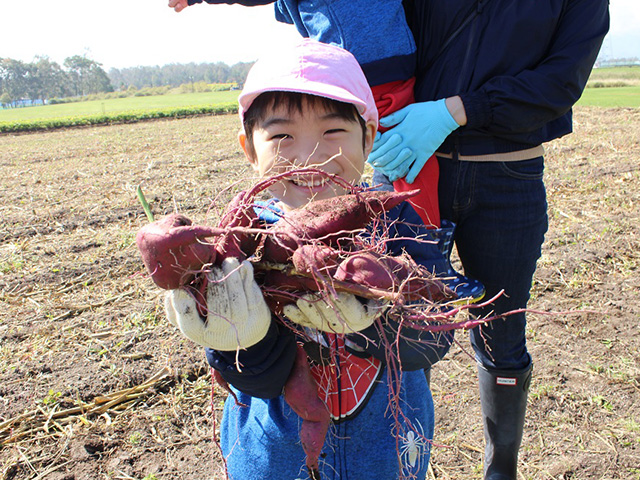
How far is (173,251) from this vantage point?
893 millimetres

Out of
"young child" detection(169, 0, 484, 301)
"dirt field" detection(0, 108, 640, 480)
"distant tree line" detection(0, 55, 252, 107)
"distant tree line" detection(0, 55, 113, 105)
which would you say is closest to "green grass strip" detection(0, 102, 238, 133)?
"dirt field" detection(0, 108, 640, 480)

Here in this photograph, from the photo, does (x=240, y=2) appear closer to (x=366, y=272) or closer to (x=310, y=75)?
(x=310, y=75)

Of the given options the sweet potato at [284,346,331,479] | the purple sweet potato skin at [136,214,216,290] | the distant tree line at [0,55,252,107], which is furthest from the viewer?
the distant tree line at [0,55,252,107]

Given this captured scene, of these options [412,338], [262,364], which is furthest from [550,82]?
[262,364]

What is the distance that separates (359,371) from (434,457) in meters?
1.30

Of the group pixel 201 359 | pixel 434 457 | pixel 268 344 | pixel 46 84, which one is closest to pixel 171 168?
pixel 201 359

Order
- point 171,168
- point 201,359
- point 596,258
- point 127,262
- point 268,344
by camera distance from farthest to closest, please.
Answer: point 171,168
point 127,262
point 596,258
point 201,359
point 268,344

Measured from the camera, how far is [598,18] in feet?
4.89

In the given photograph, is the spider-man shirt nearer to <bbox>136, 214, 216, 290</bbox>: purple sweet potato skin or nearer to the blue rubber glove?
<bbox>136, 214, 216, 290</bbox>: purple sweet potato skin

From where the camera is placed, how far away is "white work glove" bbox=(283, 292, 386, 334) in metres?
0.98

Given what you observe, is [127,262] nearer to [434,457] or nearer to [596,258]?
[434,457]

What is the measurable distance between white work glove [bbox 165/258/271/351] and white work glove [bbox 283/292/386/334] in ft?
0.28

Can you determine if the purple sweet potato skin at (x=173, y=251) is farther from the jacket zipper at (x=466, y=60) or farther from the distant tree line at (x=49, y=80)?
the distant tree line at (x=49, y=80)

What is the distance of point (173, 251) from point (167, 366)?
86.4 inches
